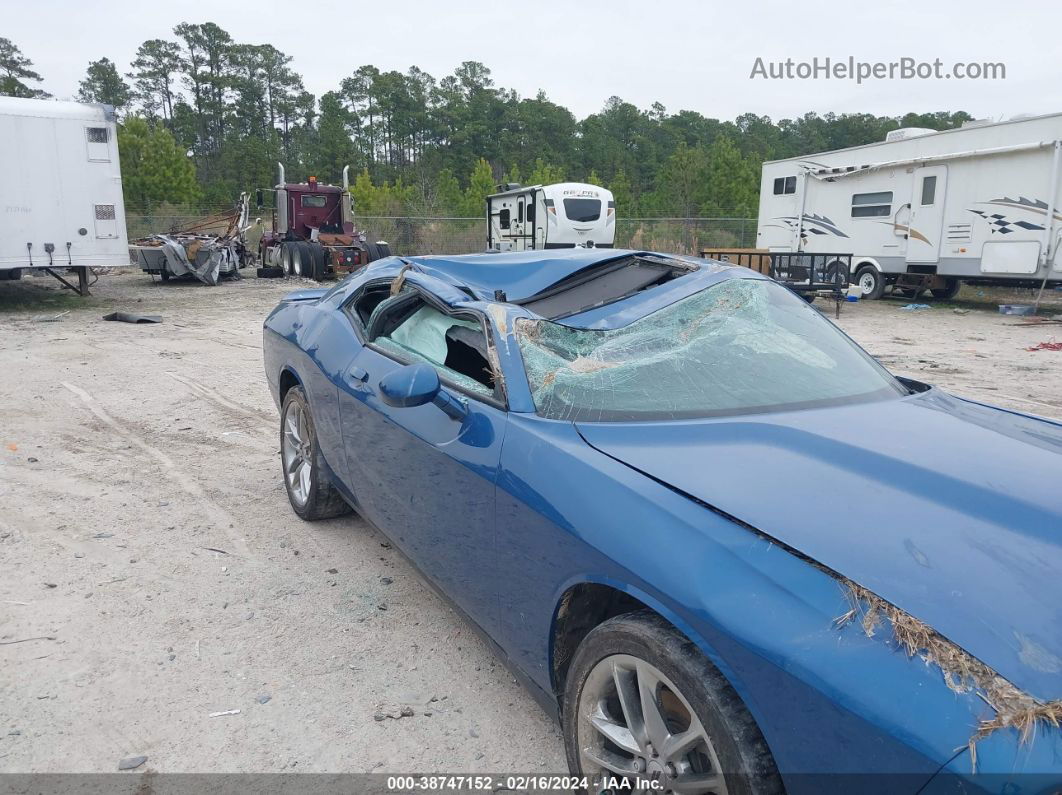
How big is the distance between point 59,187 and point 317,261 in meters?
8.38

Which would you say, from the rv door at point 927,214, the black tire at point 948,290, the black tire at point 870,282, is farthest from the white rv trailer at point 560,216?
the black tire at point 948,290

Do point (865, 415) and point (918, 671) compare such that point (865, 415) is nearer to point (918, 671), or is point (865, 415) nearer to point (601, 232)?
point (918, 671)

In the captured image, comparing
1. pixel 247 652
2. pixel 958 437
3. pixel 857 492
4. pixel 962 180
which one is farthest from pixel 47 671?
pixel 962 180

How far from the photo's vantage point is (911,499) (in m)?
1.93

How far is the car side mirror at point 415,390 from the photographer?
262cm

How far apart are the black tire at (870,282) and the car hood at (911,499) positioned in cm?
1734

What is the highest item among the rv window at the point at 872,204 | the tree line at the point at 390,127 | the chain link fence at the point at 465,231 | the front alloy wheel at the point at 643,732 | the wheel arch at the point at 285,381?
the tree line at the point at 390,127

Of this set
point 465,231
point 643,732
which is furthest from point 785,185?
point 643,732

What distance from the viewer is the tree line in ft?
234

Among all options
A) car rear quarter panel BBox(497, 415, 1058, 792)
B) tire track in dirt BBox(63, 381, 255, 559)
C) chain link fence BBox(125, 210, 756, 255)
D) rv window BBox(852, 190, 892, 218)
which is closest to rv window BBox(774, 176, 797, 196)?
rv window BBox(852, 190, 892, 218)

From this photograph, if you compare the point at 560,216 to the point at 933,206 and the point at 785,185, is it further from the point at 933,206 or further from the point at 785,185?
the point at 933,206

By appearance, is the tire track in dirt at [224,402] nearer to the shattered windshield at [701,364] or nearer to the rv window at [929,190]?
the shattered windshield at [701,364]

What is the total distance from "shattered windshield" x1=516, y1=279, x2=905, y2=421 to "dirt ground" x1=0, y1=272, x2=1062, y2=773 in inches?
45.4

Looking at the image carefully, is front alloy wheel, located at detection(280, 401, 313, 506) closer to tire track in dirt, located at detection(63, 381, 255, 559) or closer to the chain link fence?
tire track in dirt, located at detection(63, 381, 255, 559)
